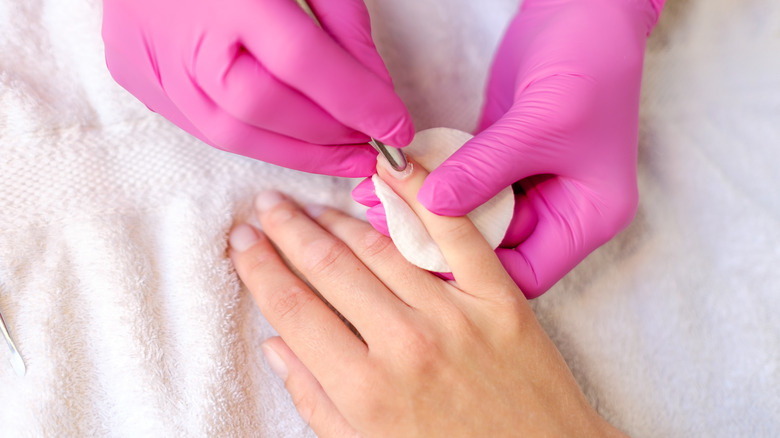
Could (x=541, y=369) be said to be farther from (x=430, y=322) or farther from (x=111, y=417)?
(x=111, y=417)

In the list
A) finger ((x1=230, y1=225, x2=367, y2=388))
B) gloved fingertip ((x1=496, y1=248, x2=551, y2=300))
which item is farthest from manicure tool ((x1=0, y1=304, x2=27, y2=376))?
gloved fingertip ((x1=496, y1=248, x2=551, y2=300))

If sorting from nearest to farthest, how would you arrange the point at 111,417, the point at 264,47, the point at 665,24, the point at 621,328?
the point at 264,47
the point at 111,417
the point at 621,328
the point at 665,24

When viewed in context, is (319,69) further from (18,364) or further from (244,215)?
(18,364)

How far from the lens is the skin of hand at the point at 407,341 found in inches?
25.5

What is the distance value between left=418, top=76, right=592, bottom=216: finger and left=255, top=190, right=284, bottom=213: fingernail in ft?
0.79

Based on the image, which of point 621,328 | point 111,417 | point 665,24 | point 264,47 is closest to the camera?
point 264,47

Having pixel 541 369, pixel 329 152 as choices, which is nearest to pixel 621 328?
pixel 541 369

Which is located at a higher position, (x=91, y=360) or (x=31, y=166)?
(x=31, y=166)

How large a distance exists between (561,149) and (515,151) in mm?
80

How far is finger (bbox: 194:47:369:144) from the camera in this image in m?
0.57

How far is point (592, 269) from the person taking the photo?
852mm

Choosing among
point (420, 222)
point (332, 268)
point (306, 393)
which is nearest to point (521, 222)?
point (420, 222)

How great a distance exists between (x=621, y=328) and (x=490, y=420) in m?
0.31

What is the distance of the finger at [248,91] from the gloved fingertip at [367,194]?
120 mm
